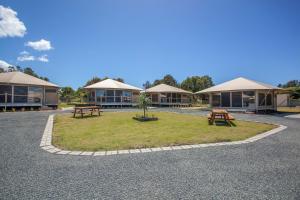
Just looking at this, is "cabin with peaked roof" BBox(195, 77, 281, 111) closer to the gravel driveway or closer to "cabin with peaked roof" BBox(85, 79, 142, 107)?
"cabin with peaked roof" BBox(85, 79, 142, 107)

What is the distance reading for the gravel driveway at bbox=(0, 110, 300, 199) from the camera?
2703 millimetres

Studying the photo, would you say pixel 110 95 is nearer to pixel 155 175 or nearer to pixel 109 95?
pixel 109 95

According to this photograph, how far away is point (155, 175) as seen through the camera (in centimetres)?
333

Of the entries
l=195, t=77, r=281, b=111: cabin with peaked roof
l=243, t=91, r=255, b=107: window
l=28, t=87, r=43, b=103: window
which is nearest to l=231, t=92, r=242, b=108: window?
l=195, t=77, r=281, b=111: cabin with peaked roof

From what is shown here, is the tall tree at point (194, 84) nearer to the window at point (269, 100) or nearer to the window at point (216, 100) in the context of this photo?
the window at point (216, 100)

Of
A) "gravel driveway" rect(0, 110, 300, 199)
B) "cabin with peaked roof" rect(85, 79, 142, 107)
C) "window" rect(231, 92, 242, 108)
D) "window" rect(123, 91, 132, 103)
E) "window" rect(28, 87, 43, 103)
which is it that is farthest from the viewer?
"window" rect(123, 91, 132, 103)

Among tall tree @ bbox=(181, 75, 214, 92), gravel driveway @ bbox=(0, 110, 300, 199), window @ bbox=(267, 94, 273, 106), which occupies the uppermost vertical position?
tall tree @ bbox=(181, 75, 214, 92)

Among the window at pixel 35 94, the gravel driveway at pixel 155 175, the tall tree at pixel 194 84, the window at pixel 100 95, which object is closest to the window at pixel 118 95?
the window at pixel 100 95

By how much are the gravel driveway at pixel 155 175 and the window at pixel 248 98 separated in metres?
17.0

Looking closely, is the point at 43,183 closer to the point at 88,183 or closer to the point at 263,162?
the point at 88,183

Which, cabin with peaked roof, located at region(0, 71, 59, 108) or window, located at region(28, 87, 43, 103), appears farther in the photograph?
window, located at region(28, 87, 43, 103)

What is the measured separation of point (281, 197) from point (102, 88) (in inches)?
969

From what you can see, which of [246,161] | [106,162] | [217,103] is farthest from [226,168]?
[217,103]

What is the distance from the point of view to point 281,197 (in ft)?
8.53
